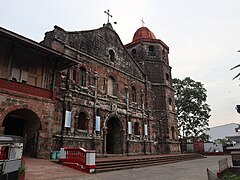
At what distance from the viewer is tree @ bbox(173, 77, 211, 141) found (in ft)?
113

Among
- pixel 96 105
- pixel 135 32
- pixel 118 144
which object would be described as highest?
pixel 135 32

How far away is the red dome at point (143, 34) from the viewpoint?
26641 mm

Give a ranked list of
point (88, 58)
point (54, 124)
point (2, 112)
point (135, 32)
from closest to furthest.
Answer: point (2, 112) < point (54, 124) < point (88, 58) < point (135, 32)

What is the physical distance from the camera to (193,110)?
3431cm

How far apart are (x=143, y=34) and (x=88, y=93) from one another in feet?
46.6

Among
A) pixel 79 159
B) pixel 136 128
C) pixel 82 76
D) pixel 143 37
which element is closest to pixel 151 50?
pixel 143 37

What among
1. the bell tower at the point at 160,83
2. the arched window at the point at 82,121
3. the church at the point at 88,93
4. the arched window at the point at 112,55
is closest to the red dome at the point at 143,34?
the bell tower at the point at 160,83

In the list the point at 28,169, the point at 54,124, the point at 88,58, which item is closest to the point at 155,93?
the point at 88,58

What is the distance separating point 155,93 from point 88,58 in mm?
10262

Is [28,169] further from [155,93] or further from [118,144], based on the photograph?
[155,93]

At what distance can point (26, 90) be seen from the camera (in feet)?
38.0

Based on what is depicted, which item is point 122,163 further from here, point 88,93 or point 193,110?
point 193,110

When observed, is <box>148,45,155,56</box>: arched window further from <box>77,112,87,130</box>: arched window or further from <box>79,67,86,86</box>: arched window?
<box>77,112,87,130</box>: arched window

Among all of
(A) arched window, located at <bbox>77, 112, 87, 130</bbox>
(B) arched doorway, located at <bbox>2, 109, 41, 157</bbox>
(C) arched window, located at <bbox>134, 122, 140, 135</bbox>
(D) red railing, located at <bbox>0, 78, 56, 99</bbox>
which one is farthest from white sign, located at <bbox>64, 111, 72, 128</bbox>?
(C) arched window, located at <bbox>134, 122, 140, 135</bbox>
